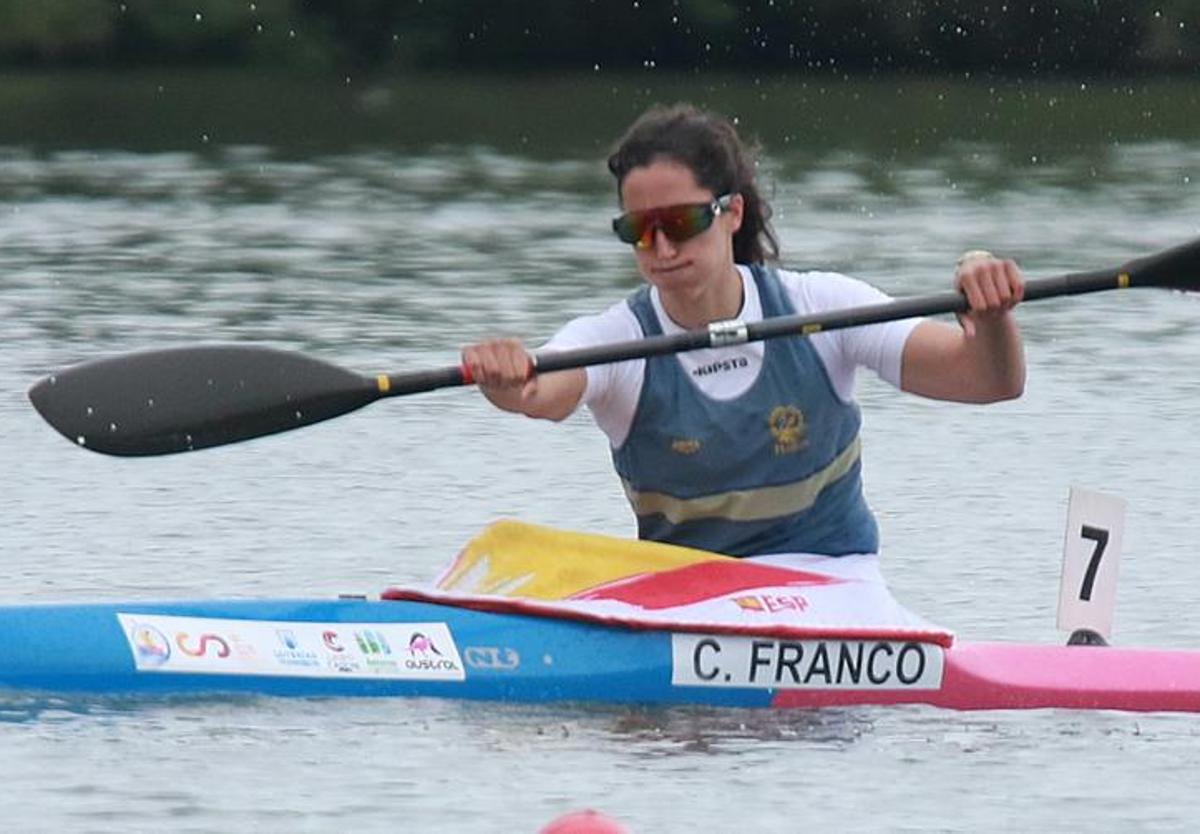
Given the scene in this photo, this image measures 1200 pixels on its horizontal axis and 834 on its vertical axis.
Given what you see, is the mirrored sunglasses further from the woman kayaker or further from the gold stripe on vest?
the gold stripe on vest

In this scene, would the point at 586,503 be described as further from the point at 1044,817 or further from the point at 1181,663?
the point at 1044,817

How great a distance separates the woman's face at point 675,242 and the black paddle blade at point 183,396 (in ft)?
2.82

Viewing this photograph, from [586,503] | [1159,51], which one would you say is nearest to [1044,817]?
[586,503]

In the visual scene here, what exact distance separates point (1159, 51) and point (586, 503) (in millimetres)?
29066

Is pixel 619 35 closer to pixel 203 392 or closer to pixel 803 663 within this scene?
pixel 203 392

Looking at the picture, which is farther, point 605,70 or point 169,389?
point 605,70

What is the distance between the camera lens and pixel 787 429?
7129 millimetres

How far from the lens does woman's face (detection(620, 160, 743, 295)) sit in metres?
7.01

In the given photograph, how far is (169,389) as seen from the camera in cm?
757

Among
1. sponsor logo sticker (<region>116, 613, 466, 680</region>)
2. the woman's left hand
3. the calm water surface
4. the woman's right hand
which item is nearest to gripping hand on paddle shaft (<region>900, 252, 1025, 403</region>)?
the woman's left hand

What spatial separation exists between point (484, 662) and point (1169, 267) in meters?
1.92

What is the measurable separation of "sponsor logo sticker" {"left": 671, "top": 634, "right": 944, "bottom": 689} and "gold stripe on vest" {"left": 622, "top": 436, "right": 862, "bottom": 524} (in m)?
0.31

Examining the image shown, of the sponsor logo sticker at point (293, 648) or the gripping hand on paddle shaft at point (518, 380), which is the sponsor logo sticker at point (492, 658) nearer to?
the sponsor logo sticker at point (293, 648)

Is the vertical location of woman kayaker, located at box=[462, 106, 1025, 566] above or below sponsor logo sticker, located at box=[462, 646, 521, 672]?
above
